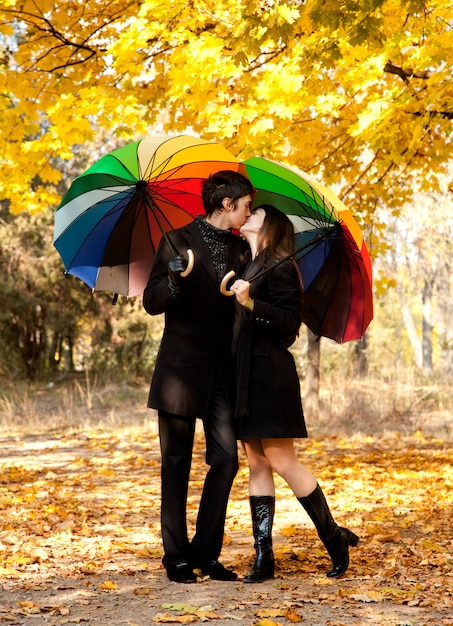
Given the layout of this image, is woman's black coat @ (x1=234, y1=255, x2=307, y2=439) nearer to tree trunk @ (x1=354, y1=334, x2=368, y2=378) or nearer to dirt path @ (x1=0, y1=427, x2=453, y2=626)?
dirt path @ (x1=0, y1=427, x2=453, y2=626)

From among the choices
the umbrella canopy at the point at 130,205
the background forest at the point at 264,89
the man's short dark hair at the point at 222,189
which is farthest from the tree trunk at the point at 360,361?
the man's short dark hair at the point at 222,189

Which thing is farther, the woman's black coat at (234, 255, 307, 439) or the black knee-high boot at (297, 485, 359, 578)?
the black knee-high boot at (297, 485, 359, 578)

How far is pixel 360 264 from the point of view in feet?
13.4

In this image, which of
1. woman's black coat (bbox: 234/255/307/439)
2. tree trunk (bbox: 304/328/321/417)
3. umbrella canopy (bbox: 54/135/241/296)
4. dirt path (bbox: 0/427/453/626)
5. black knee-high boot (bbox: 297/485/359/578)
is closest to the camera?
dirt path (bbox: 0/427/453/626)

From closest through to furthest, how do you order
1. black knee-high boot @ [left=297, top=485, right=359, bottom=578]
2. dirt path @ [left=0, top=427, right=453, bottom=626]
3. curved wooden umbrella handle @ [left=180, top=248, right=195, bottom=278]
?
dirt path @ [left=0, top=427, right=453, bottom=626] → curved wooden umbrella handle @ [left=180, top=248, right=195, bottom=278] → black knee-high boot @ [left=297, top=485, right=359, bottom=578]

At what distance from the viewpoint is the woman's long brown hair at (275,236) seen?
3848 millimetres

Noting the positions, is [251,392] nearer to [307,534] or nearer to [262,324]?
[262,324]

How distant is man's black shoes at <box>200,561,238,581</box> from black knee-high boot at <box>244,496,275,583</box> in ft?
0.26

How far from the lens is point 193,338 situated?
383 cm

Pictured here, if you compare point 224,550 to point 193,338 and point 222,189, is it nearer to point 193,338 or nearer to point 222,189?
point 193,338

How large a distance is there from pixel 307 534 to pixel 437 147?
4.40 meters

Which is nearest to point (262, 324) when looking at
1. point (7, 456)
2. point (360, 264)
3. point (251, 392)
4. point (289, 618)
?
point (251, 392)

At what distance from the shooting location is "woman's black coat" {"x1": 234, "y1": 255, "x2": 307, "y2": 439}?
12.2 feet

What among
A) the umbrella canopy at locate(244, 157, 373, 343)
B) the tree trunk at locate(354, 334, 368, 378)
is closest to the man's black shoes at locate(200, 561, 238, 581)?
the umbrella canopy at locate(244, 157, 373, 343)
